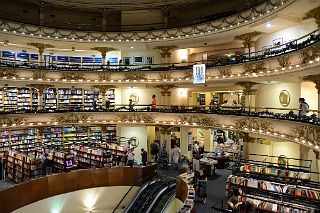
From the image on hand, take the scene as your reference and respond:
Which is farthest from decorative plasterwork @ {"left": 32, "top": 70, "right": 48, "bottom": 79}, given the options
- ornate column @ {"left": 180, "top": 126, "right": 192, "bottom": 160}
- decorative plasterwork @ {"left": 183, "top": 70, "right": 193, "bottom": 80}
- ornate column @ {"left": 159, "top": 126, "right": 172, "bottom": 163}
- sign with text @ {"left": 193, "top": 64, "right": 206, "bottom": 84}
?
ornate column @ {"left": 180, "top": 126, "right": 192, "bottom": 160}

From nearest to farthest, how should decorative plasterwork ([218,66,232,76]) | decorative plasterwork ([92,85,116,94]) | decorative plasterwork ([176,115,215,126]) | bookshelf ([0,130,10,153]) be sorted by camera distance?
1. decorative plasterwork ([218,66,232,76])
2. decorative plasterwork ([176,115,215,126])
3. bookshelf ([0,130,10,153])
4. decorative plasterwork ([92,85,116,94])

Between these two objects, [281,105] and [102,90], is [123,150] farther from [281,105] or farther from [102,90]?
[281,105]

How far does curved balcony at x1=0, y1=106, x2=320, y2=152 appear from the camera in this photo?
1134 centimetres

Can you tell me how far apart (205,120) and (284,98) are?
191 inches

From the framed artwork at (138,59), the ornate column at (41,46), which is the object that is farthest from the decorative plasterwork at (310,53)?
the ornate column at (41,46)

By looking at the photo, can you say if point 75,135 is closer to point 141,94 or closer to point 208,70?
point 141,94

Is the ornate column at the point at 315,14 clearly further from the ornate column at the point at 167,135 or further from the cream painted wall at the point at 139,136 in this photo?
the cream painted wall at the point at 139,136

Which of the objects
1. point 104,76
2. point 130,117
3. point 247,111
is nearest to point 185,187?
point 247,111

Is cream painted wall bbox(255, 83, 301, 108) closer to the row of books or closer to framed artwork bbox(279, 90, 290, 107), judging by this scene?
framed artwork bbox(279, 90, 290, 107)

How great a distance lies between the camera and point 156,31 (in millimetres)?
21328

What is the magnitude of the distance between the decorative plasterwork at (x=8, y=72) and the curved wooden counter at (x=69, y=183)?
785cm

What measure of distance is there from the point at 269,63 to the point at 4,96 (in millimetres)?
17561

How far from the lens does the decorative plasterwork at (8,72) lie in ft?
58.4

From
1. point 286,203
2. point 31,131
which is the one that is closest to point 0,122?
point 31,131
